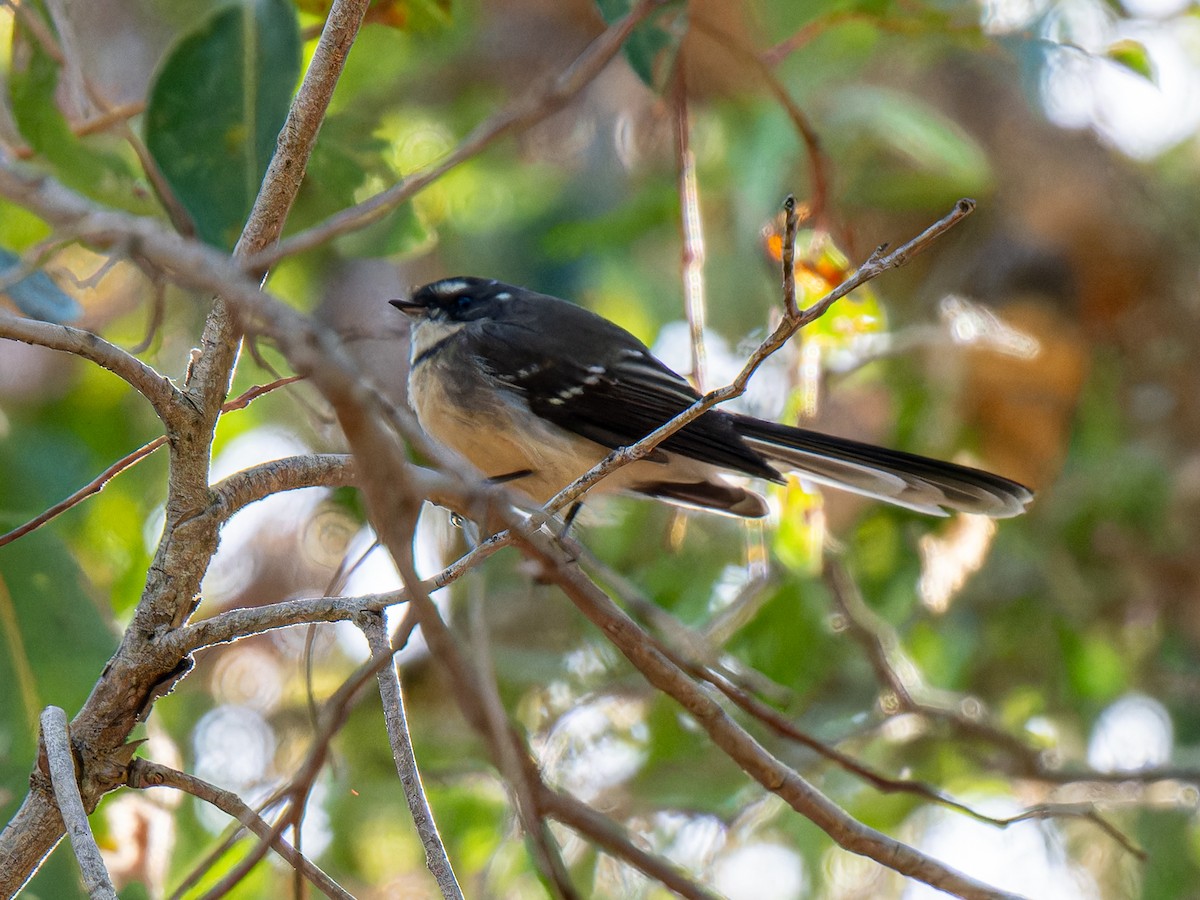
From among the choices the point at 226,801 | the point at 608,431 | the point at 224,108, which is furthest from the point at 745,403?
the point at 226,801

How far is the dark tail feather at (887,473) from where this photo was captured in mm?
2855

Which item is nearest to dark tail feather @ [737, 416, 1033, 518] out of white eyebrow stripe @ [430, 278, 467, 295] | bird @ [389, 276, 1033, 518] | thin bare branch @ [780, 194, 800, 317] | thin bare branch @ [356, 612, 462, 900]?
bird @ [389, 276, 1033, 518]

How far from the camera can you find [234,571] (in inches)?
196

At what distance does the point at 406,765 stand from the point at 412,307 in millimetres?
2143

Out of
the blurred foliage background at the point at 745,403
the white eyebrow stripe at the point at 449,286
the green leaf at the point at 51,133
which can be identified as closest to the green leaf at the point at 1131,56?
the blurred foliage background at the point at 745,403

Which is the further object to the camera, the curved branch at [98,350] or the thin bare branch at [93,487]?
the thin bare branch at [93,487]

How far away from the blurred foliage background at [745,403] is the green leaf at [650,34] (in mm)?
11

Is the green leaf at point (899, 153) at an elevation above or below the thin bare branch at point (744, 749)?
above

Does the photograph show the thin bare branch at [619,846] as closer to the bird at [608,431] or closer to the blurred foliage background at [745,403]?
the blurred foliage background at [745,403]

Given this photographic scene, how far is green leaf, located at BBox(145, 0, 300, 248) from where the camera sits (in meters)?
2.59

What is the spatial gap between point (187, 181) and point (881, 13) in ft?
6.72

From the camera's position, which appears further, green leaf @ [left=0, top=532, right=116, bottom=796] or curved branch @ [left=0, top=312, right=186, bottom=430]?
green leaf @ [left=0, top=532, right=116, bottom=796]

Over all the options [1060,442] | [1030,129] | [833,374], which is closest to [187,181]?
[833,374]

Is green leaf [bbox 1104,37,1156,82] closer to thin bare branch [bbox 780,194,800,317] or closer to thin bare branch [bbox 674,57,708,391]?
thin bare branch [bbox 674,57,708,391]
